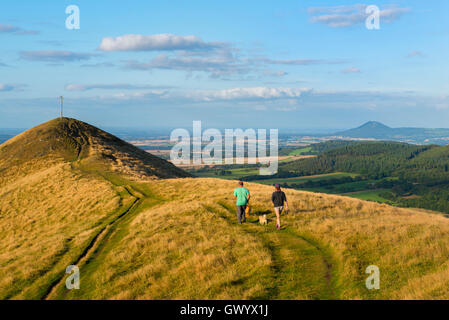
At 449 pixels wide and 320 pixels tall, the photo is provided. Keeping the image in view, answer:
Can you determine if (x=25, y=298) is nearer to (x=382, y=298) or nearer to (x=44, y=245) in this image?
(x=44, y=245)

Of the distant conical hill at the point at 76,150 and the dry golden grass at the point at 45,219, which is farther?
the distant conical hill at the point at 76,150

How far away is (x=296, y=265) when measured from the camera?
1758cm

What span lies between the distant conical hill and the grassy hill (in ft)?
83.0

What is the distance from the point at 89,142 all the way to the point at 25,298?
212 ft

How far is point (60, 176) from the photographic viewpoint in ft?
165

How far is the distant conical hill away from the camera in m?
63.4

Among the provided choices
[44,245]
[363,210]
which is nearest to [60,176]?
[44,245]

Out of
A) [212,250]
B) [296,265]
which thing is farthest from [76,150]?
[296,265]

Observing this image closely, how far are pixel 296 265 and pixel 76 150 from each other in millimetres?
63609

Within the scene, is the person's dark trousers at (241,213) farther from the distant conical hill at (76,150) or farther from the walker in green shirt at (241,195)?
the distant conical hill at (76,150)

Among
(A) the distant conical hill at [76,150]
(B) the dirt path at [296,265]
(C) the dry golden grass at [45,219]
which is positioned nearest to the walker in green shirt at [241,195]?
(B) the dirt path at [296,265]

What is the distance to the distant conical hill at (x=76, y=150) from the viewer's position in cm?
6341

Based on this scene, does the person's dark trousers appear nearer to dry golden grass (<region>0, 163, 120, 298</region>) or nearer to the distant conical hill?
dry golden grass (<region>0, 163, 120, 298</region>)

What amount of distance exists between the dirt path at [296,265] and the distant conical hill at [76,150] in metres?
36.9
